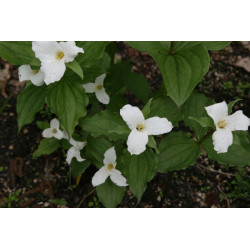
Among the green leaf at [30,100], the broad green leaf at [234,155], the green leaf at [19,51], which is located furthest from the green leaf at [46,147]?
the broad green leaf at [234,155]

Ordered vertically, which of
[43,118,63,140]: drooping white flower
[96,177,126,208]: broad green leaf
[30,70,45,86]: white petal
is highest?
[30,70,45,86]: white petal

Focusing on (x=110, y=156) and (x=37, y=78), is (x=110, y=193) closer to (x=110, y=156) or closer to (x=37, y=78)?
(x=110, y=156)

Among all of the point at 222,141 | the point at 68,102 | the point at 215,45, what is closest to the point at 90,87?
the point at 68,102

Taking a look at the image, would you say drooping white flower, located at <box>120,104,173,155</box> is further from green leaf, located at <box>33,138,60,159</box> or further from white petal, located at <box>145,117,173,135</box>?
green leaf, located at <box>33,138,60,159</box>

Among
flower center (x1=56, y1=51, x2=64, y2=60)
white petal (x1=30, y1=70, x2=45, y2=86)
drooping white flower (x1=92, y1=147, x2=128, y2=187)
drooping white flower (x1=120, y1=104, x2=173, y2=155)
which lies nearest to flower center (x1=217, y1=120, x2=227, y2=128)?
drooping white flower (x1=120, y1=104, x2=173, y2=155)

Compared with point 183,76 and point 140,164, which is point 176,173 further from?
point 183,76

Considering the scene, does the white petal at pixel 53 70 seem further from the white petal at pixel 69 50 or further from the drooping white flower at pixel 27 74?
the drooping white flower at pixel 27 74
